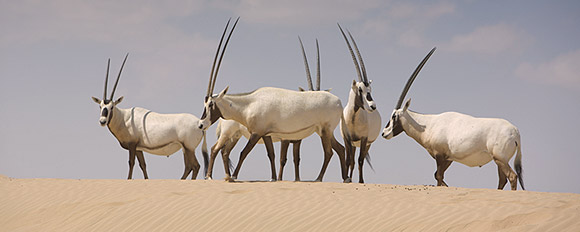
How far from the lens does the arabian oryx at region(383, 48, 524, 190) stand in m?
13.3

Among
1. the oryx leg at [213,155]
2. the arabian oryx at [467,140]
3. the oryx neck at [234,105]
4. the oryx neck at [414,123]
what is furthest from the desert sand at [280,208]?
the oryx neck at [414,123]

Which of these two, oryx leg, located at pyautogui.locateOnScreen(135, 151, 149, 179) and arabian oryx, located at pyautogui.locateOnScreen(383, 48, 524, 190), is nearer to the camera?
arabian oryx, located at pyautogui.locateOnScreen(383, 48, 524, 190)

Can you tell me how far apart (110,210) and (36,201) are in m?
2.26

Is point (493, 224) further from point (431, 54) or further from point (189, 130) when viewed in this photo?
point (189, 130)

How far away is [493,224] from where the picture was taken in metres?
8.42

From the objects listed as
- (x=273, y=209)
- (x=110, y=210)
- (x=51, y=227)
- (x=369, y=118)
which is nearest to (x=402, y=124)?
(x=369, y=118)

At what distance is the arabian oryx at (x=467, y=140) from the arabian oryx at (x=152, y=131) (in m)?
5.81

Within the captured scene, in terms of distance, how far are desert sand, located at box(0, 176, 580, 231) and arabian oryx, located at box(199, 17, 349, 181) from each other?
4.79ft

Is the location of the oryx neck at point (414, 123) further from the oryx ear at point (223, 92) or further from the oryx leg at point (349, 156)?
the oryx ear at point (223, 92)

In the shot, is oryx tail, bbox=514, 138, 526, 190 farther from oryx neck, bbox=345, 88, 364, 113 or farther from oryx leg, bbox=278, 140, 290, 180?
oryx leg, bbox=278, 140, 290, 180

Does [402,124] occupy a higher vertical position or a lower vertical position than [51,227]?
higher

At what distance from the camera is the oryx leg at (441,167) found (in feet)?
44.8

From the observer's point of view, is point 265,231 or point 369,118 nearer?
point 265,231

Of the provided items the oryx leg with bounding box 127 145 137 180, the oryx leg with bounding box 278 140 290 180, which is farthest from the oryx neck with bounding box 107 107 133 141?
the oryx leg with bounding box 278 140 290 180
